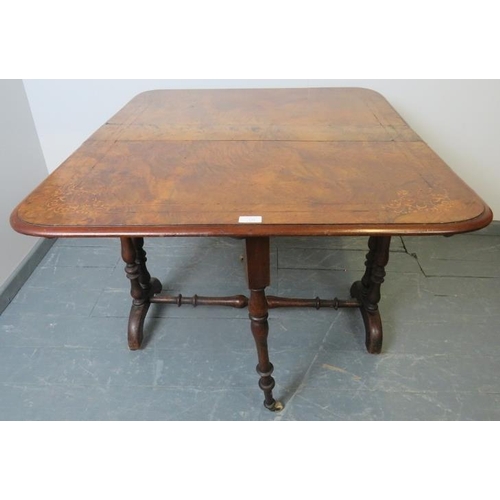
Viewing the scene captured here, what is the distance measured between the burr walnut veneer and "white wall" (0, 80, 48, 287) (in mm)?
694

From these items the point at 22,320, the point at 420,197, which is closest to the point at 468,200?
the point at 420,197

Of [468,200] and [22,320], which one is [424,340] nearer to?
[468,200]

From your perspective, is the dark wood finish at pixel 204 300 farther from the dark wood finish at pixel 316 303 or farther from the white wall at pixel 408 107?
the white wall at pixel 408 107

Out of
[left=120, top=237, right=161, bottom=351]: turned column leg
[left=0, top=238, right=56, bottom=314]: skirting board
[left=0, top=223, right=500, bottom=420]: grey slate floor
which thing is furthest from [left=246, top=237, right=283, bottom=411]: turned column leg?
[left=0, top=238, right=56, bottom=314]: skirting board

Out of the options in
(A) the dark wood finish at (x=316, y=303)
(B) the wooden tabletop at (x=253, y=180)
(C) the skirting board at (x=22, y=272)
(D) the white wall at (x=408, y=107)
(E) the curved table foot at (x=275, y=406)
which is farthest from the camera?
(D) the white wall at (x=408, y=107)

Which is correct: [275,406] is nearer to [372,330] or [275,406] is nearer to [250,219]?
[372,330]

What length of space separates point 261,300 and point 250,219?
0.41 metres

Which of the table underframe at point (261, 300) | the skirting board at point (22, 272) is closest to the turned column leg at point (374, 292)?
the table underframe at point (261, 300)

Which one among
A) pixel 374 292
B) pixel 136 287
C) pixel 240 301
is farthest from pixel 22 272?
pixel 374 292

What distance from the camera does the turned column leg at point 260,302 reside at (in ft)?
3.94

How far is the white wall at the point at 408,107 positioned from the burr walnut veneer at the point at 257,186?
0.38 m

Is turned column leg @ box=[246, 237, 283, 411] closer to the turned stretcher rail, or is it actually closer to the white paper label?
the white paper label

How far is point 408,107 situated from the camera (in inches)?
86.0

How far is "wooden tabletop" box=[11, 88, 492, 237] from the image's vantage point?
3.28ft
